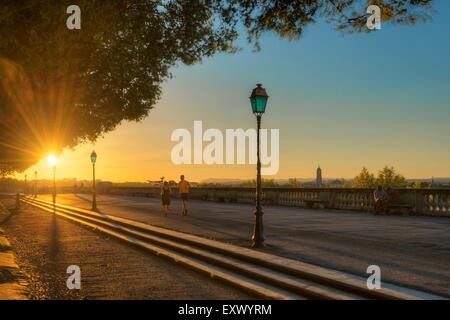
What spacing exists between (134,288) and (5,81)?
324 inches

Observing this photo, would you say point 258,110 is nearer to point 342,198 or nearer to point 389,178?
point 342,198

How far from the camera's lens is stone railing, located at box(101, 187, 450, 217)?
22719mm

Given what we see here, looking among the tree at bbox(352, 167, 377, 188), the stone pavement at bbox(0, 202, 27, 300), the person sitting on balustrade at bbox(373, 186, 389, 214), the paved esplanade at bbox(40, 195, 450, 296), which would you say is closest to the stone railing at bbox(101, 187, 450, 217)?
the person sitting on balustrade at bbox(373, 186, 389, 214)

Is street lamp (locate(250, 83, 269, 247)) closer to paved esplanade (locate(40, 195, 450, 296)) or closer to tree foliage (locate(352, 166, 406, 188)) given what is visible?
paved esplanade (locate(40, 195, 450, 296))

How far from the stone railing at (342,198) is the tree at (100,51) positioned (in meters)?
12.4

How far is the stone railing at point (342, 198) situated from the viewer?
22719mm

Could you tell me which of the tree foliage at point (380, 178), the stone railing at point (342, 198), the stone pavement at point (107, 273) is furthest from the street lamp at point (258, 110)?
the tree foliage at point (380, 178)

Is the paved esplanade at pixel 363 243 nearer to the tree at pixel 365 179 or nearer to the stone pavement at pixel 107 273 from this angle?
the stone pavement at pixel 107 273

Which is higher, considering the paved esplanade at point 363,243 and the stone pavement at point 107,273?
the paved esplanade at point 363,243

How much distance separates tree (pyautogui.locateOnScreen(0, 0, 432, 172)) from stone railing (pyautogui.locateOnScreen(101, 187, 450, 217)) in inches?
487

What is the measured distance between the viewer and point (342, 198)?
2819 centimetres

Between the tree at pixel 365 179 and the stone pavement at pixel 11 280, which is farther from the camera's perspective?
the tree at pixel 365 179

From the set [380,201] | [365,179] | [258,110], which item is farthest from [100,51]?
[365,179]
